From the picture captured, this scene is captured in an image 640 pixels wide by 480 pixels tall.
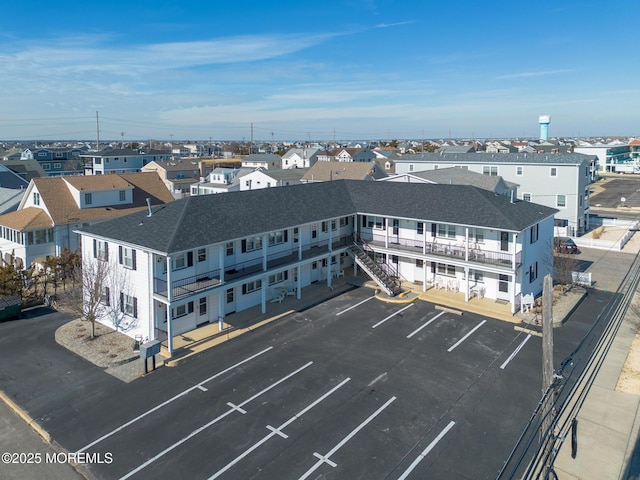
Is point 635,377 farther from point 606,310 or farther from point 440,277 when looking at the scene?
point 440,277

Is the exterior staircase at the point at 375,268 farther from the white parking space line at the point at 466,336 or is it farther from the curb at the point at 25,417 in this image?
the curb at the point at 25,417

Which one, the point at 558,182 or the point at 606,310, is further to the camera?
the point at 558,182

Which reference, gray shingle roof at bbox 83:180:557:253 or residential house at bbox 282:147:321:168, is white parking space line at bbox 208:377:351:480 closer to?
gray shingle roof at bbox 83:180:557:253

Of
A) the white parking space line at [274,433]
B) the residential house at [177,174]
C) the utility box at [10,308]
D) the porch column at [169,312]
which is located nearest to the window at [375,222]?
the white parking space line at [274,433]

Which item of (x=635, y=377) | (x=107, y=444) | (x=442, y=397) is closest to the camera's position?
(x=107, y=444)

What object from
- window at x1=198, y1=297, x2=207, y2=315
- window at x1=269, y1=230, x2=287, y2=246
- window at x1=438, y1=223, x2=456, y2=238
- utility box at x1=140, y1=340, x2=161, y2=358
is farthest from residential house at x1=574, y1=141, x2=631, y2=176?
utility box at x1=140, y1=340, x2=161, y2=358

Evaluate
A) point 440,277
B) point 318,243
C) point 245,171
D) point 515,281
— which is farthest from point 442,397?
point 245,171

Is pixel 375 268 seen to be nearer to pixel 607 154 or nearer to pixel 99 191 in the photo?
pixel 99 191
